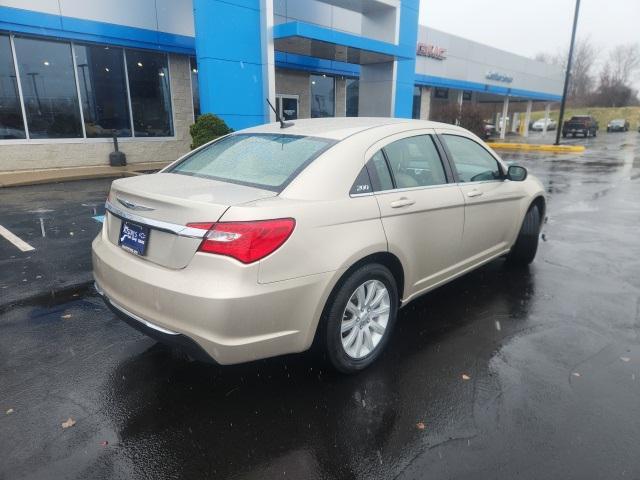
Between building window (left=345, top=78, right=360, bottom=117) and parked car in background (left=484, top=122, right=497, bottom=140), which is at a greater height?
building window (left=345, top=78, right=360, bottom=117)

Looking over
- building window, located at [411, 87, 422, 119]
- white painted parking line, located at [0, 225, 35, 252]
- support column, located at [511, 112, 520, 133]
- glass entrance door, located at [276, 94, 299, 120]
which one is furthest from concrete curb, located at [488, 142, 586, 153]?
white painted parking line, located at [0, 225, 35, 252]

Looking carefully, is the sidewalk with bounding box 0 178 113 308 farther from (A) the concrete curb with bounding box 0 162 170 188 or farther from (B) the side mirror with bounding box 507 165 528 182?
(B) the side mirror with bounding box 507 165 528 182

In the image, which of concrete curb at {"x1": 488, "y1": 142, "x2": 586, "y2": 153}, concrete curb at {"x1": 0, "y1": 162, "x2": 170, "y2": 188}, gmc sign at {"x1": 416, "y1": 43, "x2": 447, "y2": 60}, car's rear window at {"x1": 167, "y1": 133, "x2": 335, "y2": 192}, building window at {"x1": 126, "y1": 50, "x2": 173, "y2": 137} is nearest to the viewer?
car's rear window at {"x1": 167, "y1": 133, "x2": 335, "y2": 192}

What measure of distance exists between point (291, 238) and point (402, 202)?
1035 millimetres

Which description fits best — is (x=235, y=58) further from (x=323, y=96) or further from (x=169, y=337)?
(x=169, y=337)

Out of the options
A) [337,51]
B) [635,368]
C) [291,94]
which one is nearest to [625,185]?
[337,51]

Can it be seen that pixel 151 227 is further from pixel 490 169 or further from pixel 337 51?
pixel 337 51

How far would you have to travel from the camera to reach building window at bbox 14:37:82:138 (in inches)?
487

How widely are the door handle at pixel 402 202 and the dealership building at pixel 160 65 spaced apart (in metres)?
10.6

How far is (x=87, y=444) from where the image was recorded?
240cm

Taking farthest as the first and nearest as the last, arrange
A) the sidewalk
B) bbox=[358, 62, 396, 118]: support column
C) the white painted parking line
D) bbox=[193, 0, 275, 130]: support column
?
bbox=[358, 62, 396, 118]: support column, bbox=[193, 0, 275, 130]: support column, the white painted parking line, the sidewalk

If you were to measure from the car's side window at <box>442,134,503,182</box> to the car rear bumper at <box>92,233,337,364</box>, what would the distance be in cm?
201

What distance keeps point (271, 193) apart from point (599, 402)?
239 cm

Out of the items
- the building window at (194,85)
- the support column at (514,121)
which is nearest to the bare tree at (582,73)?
the support column at (514,121)
